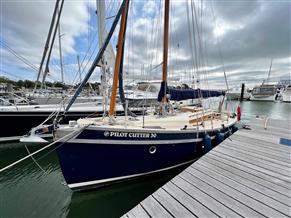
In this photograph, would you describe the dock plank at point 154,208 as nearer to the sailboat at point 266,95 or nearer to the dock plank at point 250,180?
the dock plank at point 250,180

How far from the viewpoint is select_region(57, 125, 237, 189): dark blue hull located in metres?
3.56

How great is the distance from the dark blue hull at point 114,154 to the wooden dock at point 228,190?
104 centimetres

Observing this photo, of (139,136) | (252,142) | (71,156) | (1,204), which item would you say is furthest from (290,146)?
(1,204)

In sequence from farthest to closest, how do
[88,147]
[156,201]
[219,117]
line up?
[219,117] → [88,147] → [156,201]

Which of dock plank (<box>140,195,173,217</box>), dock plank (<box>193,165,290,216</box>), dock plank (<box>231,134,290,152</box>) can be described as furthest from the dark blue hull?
dock plank (<box>231,134,290,152</box>)

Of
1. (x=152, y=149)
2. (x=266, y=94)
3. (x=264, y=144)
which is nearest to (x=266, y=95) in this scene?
(x=266, y=94)

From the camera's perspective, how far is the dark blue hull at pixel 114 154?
3.56 meters

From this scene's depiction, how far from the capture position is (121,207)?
12.3 ft

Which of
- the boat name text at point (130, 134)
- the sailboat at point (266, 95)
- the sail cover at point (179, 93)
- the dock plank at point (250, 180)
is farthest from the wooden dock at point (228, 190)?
the sailboat at point (266, 95)

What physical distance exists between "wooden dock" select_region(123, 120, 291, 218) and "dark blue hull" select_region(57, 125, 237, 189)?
104cm

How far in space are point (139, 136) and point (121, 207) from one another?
1.75 meters

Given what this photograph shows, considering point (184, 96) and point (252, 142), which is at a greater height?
point (184, 96)

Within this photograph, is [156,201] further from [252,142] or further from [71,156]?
[252,142]

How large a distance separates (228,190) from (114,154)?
245 cm
